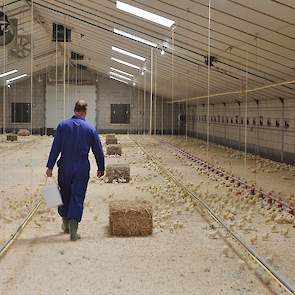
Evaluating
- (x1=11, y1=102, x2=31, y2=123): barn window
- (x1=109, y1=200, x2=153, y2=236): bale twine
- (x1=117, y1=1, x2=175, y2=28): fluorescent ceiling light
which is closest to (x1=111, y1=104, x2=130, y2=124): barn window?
(x1=11, y1=102, x2=31, y2=123): barn window

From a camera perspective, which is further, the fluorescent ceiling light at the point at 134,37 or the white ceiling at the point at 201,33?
the fluorescent ceiling light at the point at 134,37

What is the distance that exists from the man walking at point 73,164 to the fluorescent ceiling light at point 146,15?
5208 mm

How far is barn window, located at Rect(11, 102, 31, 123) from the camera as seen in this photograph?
103 ft

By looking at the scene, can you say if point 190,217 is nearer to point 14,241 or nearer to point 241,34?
point 14,241

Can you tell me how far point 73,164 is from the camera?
540 centimetres

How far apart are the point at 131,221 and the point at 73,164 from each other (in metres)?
0.88

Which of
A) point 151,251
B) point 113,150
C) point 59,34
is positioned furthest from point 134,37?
point 151,251

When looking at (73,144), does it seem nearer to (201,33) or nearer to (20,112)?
(201,33)

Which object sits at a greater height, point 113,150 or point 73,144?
point 73,144

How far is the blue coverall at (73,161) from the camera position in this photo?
5.37 metres

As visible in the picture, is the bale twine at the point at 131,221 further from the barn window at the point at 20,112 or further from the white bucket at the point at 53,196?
the barn window at the point at 20,112

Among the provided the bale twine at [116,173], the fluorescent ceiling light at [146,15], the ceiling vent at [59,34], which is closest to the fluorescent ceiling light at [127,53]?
the ceiling vent at [59,34]

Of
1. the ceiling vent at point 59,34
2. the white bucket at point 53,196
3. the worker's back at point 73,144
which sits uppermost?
the ceiling vent at point 59,34

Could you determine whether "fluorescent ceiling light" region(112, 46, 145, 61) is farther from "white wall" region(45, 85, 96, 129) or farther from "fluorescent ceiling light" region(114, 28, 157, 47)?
"white wall" region(45, 85, 96, 129)
